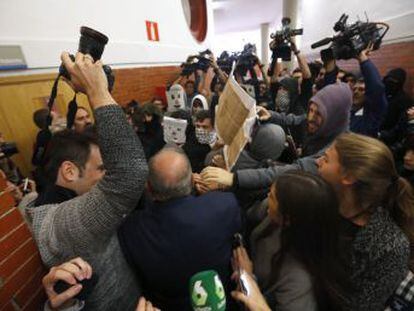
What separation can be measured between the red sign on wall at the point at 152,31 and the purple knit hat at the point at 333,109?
4.09m

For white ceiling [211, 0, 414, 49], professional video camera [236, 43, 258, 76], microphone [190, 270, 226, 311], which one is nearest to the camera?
microphone [190, 270, 226, 311]

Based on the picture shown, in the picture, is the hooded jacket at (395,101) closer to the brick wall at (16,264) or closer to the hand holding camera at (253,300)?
the hand holding camera at (253,300)

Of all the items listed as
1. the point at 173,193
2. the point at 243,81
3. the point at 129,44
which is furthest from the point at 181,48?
the point at 173,193

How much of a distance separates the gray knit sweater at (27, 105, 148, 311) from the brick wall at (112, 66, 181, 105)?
11.5 feet

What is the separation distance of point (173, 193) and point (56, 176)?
0.46 meters

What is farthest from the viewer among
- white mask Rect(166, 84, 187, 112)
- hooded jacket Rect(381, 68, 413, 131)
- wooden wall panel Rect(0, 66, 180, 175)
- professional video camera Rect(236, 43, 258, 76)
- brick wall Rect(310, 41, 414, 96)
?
brick wall Rect(310, 41, 414, 96)

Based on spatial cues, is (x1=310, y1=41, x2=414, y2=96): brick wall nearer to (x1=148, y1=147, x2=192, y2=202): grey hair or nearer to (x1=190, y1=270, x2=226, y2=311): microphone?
(x1=148, y1=147, x2=192, y2=202): grey hair

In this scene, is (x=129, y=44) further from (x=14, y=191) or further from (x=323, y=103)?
(x=323, y=103)

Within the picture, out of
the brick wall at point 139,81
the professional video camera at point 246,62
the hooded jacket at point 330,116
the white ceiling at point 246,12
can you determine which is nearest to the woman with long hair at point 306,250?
the hooded jacket at point 330,116

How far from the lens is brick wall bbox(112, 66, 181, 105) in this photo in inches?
161

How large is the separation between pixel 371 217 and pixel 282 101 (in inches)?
98.3

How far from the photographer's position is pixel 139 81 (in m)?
4.51

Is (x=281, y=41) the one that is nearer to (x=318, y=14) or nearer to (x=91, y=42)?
(x=91, y=42)

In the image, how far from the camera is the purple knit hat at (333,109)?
5.12ft
